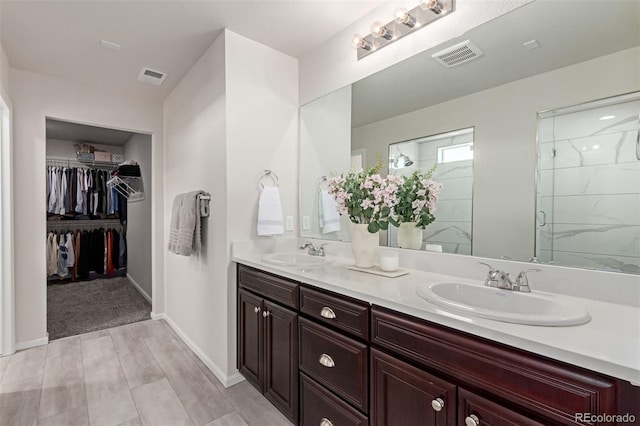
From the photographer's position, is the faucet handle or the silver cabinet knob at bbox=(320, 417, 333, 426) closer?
the faucet handle

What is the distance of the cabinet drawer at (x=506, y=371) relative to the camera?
0.70 meters

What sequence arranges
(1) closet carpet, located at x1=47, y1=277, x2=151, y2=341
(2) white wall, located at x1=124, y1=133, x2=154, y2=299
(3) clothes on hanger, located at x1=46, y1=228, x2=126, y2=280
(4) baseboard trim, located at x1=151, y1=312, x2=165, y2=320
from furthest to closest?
(3) clothes on hanger, located at x1=46, y1=228, x2=126, y2=280
(2) white wall, located at x1=124, y1=133, x2=154, y2=299
(4) baseboard trim, located at x1=151, y1=312, x2=165, y2=320
(1) closet carpet, located at x1=47, y1=277, x2=151, y2=341

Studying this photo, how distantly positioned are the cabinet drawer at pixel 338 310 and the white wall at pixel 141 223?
9.69 ft

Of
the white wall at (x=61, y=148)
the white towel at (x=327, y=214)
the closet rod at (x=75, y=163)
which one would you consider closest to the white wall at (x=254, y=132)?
the white towel at (x=327, y=214)

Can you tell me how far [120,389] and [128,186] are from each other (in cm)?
364

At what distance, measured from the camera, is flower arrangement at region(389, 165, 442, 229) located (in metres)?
1.62

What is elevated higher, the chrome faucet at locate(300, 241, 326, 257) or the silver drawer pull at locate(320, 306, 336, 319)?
the chrome faucet at locate(300, 241, 326, 257)

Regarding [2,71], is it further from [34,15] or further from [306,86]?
[306,86]

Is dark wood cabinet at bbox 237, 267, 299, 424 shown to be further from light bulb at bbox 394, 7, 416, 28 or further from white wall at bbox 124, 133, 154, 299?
white wall at bbox 124, 133, 154, 299

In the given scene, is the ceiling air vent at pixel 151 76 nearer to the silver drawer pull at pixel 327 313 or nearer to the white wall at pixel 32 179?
the white wall at pixel 32 179

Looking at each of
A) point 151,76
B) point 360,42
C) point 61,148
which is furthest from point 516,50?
point 61,148

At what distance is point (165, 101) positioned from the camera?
3367 millimetres

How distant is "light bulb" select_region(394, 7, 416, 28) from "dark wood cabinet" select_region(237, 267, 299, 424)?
1599 millimetres

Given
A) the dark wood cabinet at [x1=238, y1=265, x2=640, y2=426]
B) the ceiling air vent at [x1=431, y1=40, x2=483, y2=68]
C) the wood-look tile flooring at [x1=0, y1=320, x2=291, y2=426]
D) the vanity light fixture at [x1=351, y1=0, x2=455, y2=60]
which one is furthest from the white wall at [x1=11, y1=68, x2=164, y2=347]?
the ceiling air vent at [x1=431, y1=40, x2=483, y2=68]
